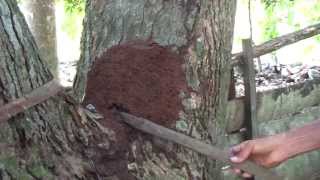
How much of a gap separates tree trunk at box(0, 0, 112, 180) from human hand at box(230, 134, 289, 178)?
50 centimetres

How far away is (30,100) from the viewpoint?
189cm

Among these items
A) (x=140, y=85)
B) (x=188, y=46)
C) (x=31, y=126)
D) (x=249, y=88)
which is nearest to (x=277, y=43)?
(x=249, y=88)

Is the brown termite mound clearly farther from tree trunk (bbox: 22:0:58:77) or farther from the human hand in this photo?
tree trunk (bbox: 22:0:58:77)

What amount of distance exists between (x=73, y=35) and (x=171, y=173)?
5.78m

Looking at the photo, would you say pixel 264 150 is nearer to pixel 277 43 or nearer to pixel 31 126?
pixel 31 126

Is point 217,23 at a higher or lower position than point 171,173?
higher

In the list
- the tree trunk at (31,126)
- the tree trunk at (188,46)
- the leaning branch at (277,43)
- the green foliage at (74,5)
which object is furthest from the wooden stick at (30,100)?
the green foliage at (74,5)

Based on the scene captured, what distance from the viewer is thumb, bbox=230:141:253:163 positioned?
6.62ft

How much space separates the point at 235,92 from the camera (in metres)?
4.17

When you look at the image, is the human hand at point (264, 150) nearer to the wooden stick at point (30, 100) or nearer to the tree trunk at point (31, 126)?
the tree trunk at point (31, 126)

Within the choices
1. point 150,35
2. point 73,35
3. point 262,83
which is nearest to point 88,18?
point 150,35

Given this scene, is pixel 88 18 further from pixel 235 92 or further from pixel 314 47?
pixel 314 47

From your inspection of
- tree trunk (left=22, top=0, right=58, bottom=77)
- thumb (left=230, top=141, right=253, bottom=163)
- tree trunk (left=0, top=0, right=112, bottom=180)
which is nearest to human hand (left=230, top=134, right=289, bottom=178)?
thumb (left=230, top=141, right=253, bottom=163)

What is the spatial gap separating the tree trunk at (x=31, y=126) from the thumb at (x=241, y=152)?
0.47 metres
